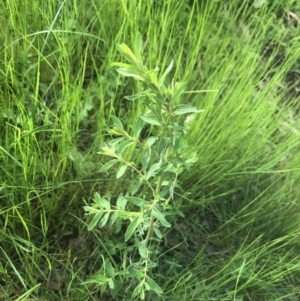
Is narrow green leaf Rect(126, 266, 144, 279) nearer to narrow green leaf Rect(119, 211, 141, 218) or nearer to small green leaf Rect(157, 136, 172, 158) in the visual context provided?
narrow green leaf Rect(119, 211, 141, 218)

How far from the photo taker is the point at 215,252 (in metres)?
1.51

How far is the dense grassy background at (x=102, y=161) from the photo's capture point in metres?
1.28

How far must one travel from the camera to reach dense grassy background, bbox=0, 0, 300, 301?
128 cm

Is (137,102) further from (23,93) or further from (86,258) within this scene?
(86,258)

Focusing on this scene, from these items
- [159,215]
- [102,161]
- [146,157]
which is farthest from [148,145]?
[102,161]

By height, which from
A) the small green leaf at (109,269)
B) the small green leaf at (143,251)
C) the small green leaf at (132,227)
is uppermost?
the small green leaf at (132,227)

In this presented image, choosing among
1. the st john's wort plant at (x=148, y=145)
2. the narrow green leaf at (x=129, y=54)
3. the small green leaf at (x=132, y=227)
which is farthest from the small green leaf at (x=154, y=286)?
the narrow green leaf at (x=129, y=54)

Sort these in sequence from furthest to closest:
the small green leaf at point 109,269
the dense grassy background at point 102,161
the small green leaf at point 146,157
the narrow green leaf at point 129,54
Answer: the dense grassy background at point 102,161, the small green leaf at point 109,269, the small green leaf at point 146,157, the narrow green leaf at point 129,54

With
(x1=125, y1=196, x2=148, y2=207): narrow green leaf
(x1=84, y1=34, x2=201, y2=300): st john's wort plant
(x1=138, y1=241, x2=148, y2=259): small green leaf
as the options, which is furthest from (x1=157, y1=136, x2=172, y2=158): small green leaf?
(x1=138, y1=241, x2=148, y2=259): small green leaf

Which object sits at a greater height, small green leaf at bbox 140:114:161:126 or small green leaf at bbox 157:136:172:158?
small green leaf at bbox 140:114:161:126

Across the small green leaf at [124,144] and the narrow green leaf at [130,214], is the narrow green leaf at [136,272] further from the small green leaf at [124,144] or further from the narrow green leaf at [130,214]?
the small green leaf at [124,144]

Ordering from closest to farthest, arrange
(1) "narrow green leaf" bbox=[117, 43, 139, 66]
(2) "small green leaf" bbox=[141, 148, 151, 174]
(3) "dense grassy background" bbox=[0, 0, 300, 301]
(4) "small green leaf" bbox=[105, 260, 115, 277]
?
1. (1) "narrow green leaf" bbox=[117, 43, 139, 66]
2. (2) "small green leaf" bbox=[141, 148, 151, 174]
3. (4) "small green leaf" bbox=[105, 260, 115, 277]
4. (3) "dense grassy background" bbox=[0, 0, 300, 301]

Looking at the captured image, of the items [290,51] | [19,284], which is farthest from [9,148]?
[290,51]

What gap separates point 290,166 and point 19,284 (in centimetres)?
84
